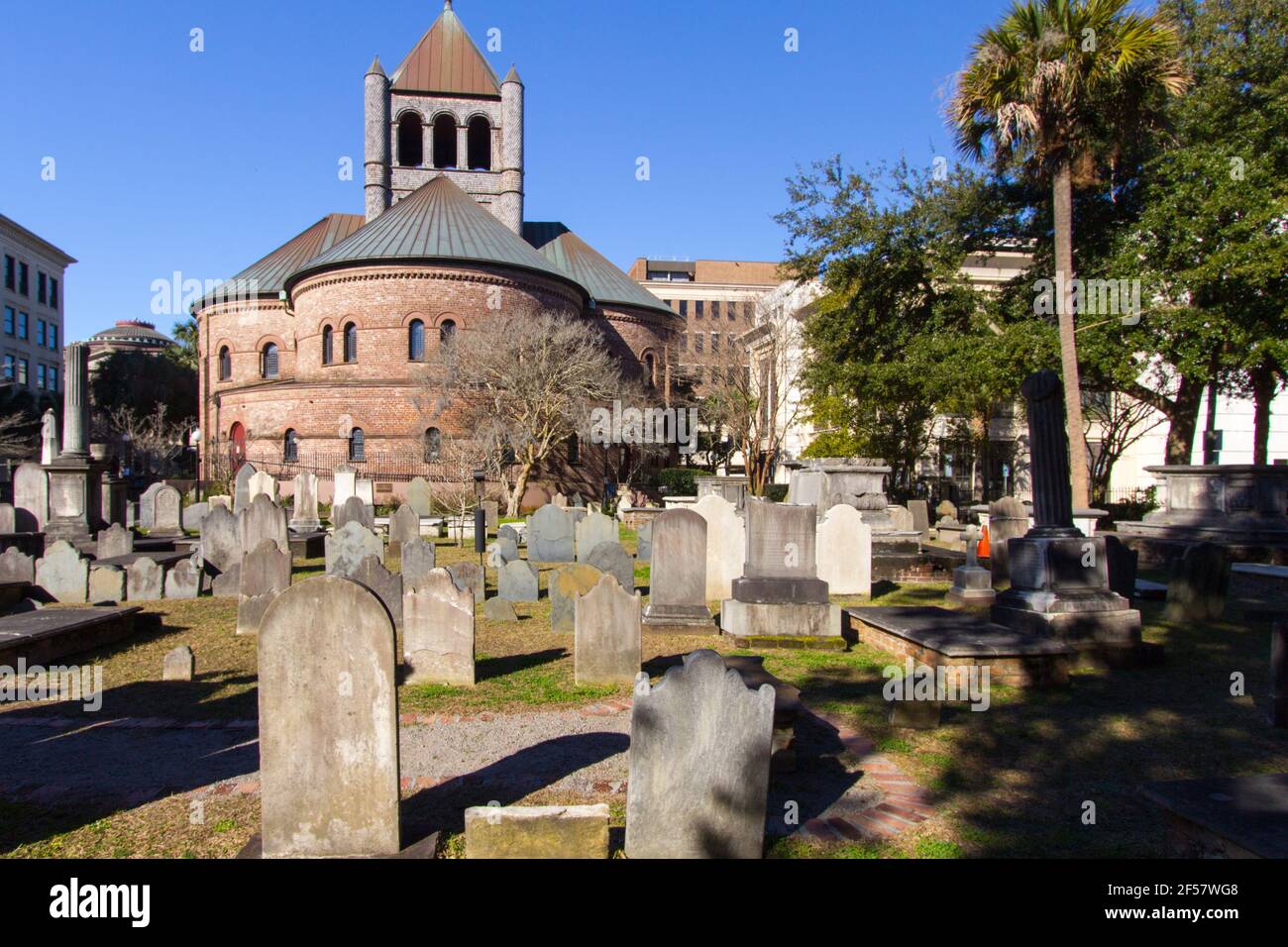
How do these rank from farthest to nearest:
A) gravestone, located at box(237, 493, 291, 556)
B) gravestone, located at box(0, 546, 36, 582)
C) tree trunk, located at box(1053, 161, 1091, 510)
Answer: tree trunk, located at box(1053, 161, 1091, 510) → gravestone, located at box(237, 493, 291, 556) → gravestone, located at box(0, 546, 36, 582)

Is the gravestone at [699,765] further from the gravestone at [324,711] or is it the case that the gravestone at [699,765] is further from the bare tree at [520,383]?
the bare tree at [520,383]

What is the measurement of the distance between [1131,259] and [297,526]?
2030 cm

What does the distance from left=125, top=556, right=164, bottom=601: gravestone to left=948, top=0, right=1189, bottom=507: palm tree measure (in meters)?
17.1

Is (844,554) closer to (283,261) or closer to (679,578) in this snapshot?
(679,578)

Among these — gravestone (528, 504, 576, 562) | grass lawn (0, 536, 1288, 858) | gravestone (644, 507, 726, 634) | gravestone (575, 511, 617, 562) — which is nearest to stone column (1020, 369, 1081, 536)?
grass lawn (0, 536, 1288, 858)

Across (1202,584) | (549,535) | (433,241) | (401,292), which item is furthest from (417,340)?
(1202,584)

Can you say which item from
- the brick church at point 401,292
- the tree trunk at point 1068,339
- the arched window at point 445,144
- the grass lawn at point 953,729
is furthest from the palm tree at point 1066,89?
the arched window at point 445,144

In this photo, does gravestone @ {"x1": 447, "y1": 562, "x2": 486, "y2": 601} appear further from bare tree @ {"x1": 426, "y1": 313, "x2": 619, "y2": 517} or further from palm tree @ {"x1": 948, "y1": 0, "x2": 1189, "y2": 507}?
bare tree @ {"x1": 426, "y1": 313, "x2": 619, "y2": 517}

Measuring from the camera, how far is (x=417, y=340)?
111 feet

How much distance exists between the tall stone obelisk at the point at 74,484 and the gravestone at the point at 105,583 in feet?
12.7

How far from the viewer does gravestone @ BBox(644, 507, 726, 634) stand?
9352 millimetres

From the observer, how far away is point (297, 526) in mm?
18953

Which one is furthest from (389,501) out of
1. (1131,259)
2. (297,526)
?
(1131,259)

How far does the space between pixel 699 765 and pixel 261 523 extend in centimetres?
1223
